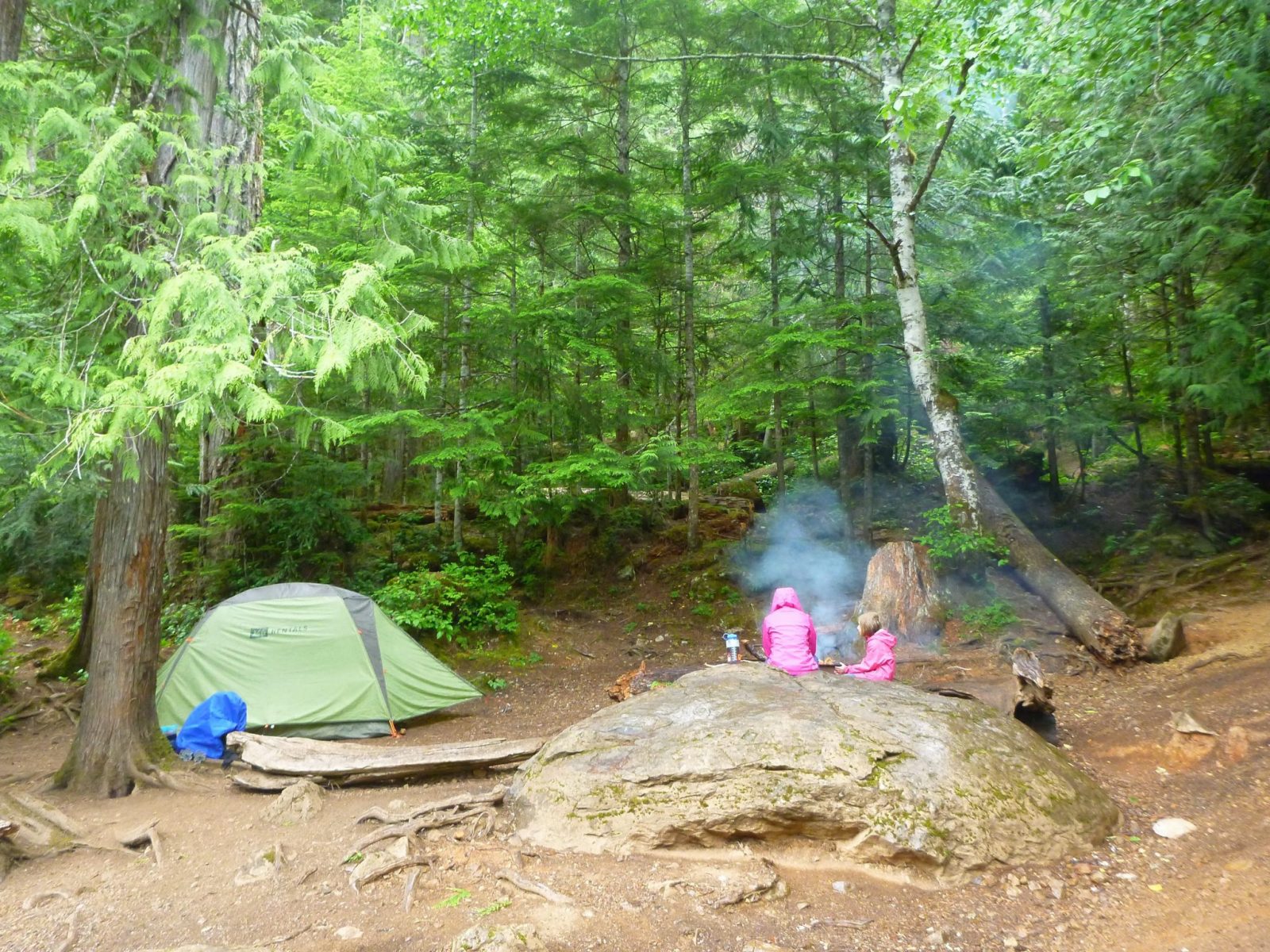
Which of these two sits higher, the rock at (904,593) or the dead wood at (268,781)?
the rock at (904,593)

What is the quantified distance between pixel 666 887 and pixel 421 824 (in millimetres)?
1858

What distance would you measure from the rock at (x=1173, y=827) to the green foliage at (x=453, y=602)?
28.1 feet

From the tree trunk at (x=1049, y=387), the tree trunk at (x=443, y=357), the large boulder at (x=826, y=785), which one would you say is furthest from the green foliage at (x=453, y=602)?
the tree trunk at (x=1049, y=387)

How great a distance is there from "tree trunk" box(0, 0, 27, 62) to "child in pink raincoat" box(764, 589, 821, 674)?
25.1 feet

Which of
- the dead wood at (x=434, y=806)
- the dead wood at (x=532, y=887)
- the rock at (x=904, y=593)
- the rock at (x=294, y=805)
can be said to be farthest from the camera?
the rock at (x=904, y=593)

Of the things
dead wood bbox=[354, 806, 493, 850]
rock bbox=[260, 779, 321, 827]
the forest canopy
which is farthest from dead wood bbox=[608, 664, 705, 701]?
rock bbox=[260, 779, 321, 827]

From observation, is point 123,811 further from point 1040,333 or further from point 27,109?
point 1040,333

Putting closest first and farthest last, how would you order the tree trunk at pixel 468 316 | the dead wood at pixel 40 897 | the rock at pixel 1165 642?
the dead wood at pixel 40 897
the rock at pixel 1165 642
the tree trunk at pixel 468 316

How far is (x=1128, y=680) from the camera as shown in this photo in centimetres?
749

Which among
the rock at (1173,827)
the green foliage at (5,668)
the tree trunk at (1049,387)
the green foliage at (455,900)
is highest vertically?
the tree trunk at (1049,387)

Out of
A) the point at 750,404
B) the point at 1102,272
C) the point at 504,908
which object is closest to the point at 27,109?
the point at 504,908

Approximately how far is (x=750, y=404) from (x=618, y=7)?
7134 mm

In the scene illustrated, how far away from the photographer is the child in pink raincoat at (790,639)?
255 inches

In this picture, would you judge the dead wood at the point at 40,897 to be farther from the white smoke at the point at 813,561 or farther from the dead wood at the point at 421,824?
the white smoke at the point at 813,561
